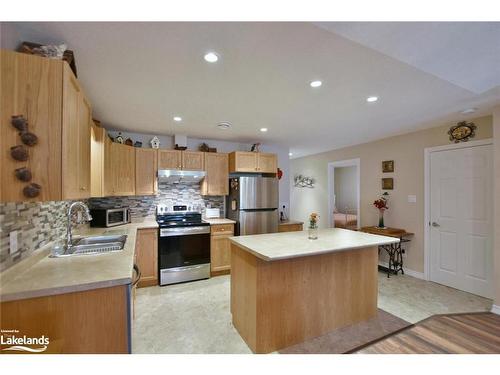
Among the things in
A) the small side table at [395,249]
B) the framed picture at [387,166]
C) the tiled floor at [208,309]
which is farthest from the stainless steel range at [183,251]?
the framed picture at [387,166]

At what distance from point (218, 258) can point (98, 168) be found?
7.07 ft

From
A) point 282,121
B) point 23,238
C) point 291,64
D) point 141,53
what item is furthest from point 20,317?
point 282,121

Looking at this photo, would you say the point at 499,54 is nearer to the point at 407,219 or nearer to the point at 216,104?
the point at 216,104

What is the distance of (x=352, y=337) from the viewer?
6.86 ft

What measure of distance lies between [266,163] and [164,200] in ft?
6.46

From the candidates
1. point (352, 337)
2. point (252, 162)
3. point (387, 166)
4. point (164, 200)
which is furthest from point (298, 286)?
point (387, 166)

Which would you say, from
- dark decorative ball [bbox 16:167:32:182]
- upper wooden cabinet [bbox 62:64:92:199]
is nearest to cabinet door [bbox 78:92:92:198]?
upper wooden cabinet [bbox 62:64:92:199]

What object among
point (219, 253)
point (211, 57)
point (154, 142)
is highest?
point (211, 57)

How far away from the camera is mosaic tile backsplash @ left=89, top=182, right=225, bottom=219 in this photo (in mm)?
3596

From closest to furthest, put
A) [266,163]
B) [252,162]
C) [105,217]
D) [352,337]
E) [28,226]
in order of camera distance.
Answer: [28,226] < [352,337] < [105,217] < [252,162] < [266,163]

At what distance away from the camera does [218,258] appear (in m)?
3.61

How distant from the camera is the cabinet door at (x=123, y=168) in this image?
10.6ft

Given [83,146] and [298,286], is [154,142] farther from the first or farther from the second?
[298,286]

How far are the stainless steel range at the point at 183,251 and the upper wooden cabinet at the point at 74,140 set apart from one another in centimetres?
177
